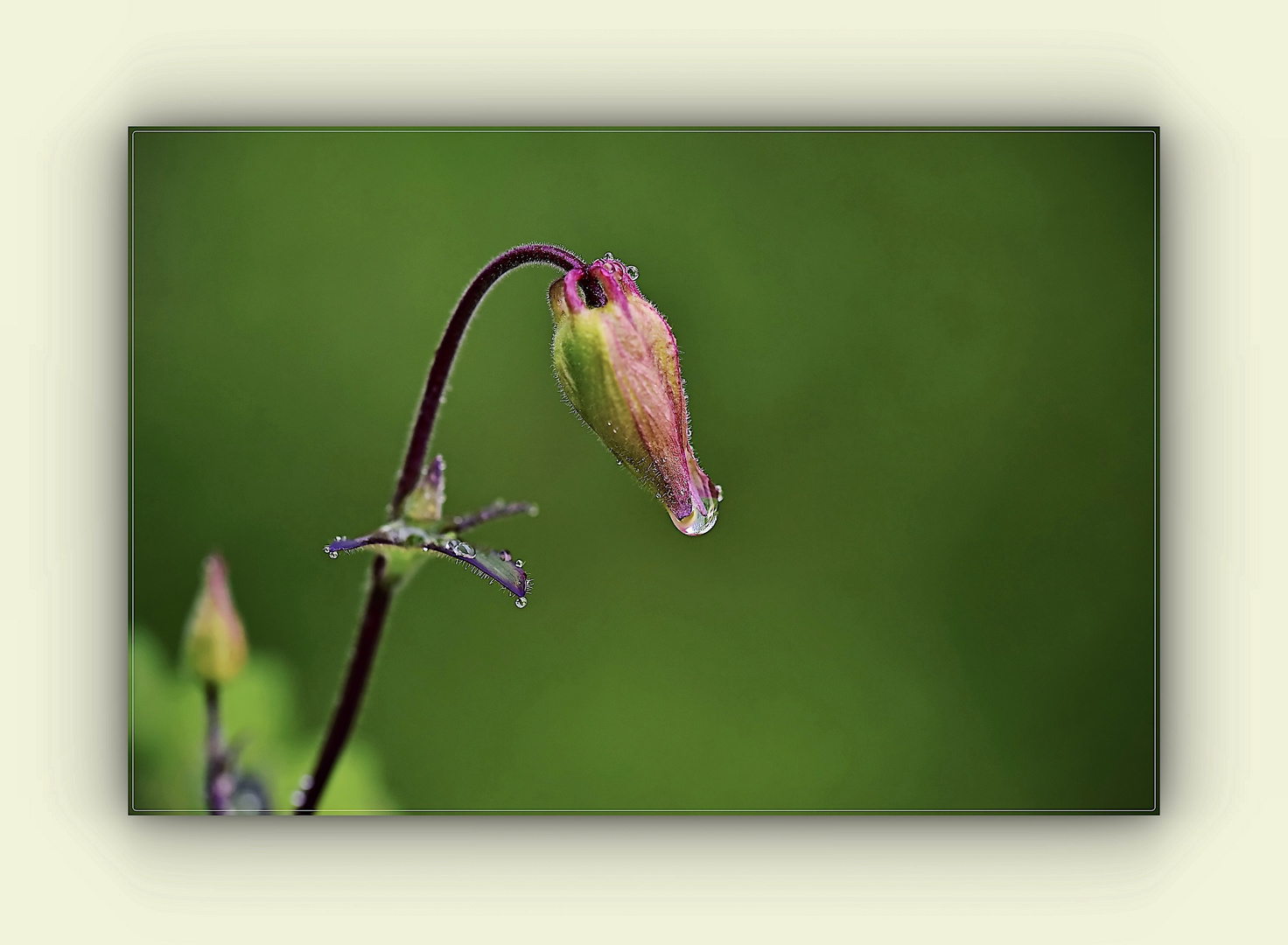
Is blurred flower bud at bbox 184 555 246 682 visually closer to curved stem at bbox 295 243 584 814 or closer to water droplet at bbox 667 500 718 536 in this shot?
curved stem at bbox 295 243 584 814

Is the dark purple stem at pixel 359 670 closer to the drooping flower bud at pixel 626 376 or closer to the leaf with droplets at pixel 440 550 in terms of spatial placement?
the leaf with droplets at pixel 440 550

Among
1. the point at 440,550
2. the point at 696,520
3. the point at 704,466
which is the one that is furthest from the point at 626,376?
the point at 704,466

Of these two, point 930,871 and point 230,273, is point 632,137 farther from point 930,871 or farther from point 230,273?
point 930,871
